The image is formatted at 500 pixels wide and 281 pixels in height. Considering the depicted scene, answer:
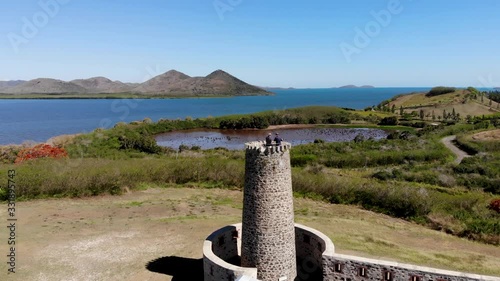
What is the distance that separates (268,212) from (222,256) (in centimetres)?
437

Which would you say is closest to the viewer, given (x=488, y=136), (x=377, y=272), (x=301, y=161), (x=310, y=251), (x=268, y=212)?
(x=268, y=212)

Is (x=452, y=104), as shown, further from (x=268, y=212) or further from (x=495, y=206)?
(x=268, y=212)

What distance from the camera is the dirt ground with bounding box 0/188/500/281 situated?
17.3 meters

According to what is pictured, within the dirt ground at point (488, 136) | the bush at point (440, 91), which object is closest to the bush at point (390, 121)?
the dirt ground at point (488, 136)

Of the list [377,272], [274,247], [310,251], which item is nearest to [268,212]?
[274,247]

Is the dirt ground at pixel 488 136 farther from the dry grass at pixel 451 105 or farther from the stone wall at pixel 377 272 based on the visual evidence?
the stone wall at pixel 377 272

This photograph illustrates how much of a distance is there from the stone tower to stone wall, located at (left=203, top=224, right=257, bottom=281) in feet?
2.60

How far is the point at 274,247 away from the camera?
13.4 m

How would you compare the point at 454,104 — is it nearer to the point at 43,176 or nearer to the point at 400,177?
the point at 400,177

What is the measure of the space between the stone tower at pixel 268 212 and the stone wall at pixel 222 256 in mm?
793

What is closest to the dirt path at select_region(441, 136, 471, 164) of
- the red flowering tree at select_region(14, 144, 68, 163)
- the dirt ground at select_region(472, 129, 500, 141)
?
the dirt ground at select_region(472, 129, 500, 141)

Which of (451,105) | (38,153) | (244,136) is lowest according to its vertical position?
(244,136)

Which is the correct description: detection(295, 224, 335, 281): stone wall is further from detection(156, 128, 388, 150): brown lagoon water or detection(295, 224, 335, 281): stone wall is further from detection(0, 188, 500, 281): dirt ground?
detection(156, 128, 388, 150): brown lagoon water

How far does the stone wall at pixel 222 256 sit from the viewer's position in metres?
12.7
